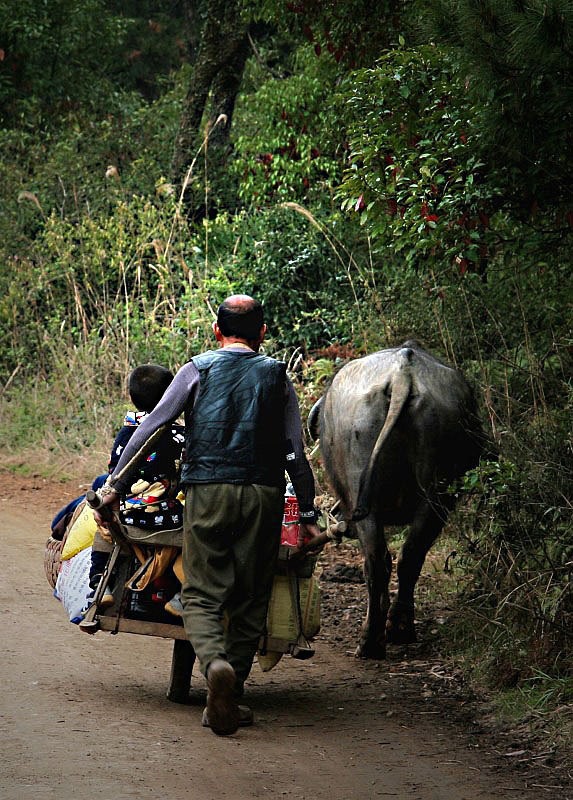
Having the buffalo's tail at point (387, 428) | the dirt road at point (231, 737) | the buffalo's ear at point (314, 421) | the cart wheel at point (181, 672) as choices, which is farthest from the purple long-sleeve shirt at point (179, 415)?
the buffalo's ear at point (314, 421)

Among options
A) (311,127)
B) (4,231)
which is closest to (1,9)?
(4,231)

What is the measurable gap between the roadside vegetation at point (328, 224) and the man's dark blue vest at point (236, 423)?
1403mm

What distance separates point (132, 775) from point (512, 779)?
144 cm

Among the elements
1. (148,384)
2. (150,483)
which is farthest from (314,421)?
(150,483)

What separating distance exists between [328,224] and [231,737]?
9.36 m

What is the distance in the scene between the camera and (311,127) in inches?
592

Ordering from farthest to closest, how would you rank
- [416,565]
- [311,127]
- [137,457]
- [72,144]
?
1. [72,144]
2. [311,127]
3. [416,565]
4. [137,457]

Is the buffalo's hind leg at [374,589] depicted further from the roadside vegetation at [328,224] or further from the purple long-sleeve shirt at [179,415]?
the purple long-sleeve shirt at [179,415]

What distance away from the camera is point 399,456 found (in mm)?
6836

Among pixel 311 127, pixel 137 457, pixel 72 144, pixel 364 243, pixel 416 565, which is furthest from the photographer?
pixel 72 144

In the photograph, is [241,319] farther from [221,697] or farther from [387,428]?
[221,697]

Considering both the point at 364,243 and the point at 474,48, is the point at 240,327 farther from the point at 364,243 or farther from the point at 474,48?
the point at 364,243

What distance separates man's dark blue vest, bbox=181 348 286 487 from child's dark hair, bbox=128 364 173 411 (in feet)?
1.47

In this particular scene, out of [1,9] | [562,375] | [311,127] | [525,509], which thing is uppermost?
[1,9]
